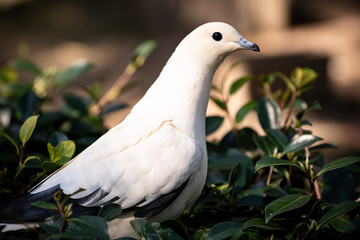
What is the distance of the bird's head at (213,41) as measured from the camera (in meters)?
1.71

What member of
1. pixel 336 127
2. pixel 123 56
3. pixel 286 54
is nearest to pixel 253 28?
pixel 286 54

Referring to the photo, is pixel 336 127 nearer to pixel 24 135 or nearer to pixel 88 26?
pixel 88 26

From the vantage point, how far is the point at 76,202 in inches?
58.5

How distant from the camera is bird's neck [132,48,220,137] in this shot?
5.29 feet

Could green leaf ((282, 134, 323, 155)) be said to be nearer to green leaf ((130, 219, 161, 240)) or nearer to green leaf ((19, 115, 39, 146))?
green leaf ((130, 219, 161, 240))

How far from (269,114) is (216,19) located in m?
3.66

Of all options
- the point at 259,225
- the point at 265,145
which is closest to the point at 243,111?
the point at 265,145

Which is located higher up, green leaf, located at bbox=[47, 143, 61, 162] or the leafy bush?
green leaf, located at bbox=[47, 143, 61, 162]

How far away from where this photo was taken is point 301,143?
156cm

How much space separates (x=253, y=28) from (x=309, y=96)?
→ 93 centimetres

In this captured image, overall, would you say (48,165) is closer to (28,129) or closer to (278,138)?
(28,129)

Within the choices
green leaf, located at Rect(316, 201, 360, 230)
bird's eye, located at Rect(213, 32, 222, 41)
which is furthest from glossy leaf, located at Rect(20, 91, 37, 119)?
green leaf, located at Rect(316, 201, 360, 230)

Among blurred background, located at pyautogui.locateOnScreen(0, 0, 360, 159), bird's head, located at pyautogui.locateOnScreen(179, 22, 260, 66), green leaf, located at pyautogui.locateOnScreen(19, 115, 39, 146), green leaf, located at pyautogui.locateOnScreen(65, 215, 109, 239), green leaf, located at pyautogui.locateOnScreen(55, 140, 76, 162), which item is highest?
bird's head, located at pyautogui.locateOnScreen(179, 22, 260, 66)

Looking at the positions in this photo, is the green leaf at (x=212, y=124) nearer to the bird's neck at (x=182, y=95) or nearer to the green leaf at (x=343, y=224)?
the bird's neck at (x=182, y=95)
